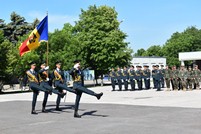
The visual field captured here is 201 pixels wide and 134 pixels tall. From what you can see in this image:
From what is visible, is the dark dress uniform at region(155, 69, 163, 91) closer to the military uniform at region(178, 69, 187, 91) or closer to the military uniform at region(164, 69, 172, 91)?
the military uniform at region(164, 69, 172, 91)

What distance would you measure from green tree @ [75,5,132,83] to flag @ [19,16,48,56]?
2386cm

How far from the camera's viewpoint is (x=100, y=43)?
42281 millimetres

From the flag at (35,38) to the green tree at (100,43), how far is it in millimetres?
23865

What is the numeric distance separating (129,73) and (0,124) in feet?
56.3

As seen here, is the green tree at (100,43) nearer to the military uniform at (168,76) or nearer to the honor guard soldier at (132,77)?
the honor guard soldier at (132,77)

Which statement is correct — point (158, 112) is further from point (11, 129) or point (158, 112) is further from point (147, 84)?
point (147, 84)

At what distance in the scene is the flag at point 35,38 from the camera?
17297mm

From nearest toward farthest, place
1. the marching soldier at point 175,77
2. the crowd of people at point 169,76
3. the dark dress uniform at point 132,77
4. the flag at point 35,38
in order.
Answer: the flag at point 35,38
the crowd of people at point 169,76
the marching soldier at point 175,77
the dark dress uniform at point 132,77

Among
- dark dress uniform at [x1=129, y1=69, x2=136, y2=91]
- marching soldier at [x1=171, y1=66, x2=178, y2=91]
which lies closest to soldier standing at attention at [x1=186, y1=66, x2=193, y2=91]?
marching soldier at [x1=171, y1=66, x2=178, y2=91]

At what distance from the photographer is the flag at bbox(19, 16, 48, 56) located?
17.3 m

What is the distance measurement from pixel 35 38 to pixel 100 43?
24.9m

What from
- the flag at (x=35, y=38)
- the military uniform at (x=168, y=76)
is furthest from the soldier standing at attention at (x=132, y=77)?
the flag at (x=35, y=38)

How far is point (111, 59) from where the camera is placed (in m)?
41.9

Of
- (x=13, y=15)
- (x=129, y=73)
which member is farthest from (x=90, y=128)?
(x=13, y=15)
